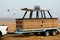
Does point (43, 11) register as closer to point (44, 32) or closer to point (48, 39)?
point (44, 32)

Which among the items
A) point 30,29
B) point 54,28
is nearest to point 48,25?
point 54,28

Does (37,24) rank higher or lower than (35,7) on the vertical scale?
lower

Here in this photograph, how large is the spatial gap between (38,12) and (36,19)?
2.22 m

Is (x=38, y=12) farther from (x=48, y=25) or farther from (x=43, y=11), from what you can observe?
(x=48, y=25)

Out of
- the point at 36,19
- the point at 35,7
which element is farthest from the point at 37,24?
the point at 35,7

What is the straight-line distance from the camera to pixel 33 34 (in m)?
22.0

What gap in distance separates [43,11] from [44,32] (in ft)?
10.4

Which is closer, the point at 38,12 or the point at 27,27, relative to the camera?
the point at 27,27

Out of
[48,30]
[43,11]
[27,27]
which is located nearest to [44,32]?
[48,30]

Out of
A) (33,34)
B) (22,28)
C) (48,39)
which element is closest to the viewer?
(48,39)

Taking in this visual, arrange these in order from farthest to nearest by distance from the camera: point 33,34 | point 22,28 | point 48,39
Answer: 1. point 33,34
2. point 22,28
3. point 48,39

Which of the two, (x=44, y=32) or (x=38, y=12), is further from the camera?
(x=38, y=12)

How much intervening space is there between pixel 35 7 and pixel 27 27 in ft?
8.82

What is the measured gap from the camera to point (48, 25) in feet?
70.8
